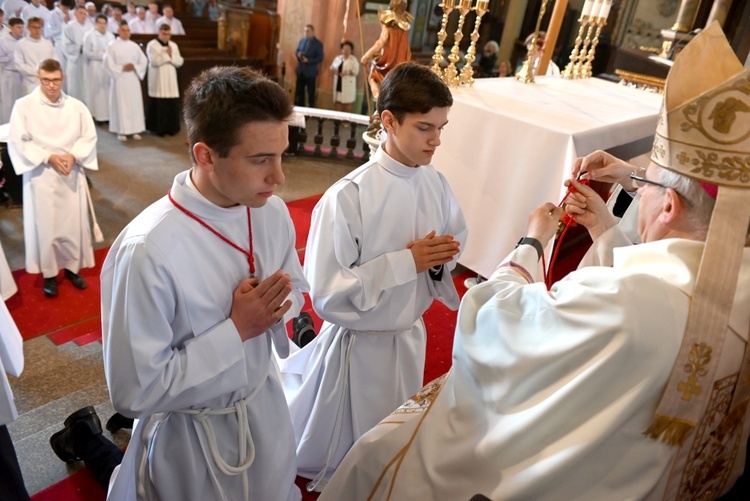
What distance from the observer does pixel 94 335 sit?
3.77m

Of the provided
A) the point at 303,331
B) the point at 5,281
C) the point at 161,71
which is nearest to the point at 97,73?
the point at 161,71

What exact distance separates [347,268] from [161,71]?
8673mm

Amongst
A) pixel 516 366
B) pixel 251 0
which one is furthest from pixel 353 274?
pixel 251 0

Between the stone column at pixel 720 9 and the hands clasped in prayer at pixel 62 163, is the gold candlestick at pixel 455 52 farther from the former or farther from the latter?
the stone column at pixel 720 9

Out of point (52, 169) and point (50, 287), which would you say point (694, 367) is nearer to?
point (50, 287)

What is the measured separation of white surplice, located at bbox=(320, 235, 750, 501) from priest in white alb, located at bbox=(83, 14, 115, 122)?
10.0 m

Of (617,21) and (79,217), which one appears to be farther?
(617,21)

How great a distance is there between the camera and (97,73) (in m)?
9.98

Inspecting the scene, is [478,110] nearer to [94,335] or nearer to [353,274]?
[353,274]

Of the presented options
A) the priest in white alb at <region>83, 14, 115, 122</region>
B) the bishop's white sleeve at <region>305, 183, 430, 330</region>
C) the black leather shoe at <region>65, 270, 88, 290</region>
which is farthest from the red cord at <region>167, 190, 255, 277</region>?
the priest in white alb at <region>83, 14, 115, 122</region>

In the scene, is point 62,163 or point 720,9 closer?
point 62,163

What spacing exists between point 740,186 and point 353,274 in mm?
1397

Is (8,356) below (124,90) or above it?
above

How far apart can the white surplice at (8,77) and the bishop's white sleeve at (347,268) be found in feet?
28.2
